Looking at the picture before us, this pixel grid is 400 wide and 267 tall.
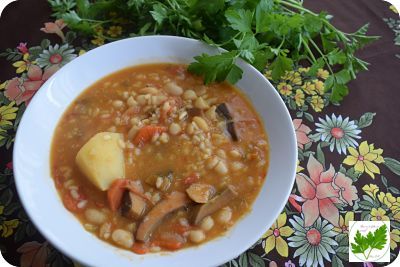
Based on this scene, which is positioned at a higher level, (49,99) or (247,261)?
(49,99)

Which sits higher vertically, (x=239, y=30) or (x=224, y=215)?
(x=239, y=30)

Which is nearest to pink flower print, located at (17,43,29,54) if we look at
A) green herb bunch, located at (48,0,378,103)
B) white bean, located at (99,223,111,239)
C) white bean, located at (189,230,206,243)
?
green herb bunch, located at (48,0,378,103)

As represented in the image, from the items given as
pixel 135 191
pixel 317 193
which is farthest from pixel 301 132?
pixel 135 191

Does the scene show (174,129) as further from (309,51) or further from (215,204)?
(309,51)

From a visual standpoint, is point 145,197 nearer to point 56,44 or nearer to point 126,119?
point 126,119

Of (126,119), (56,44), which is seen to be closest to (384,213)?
(126,119)

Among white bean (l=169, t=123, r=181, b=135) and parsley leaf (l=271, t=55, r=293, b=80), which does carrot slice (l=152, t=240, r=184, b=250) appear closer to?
white bean (l=169, t=123, r=181, b=135)

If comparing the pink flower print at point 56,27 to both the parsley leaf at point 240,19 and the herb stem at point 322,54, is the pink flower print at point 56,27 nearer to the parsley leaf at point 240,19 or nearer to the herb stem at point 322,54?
the parsley leaf at point 240,19
